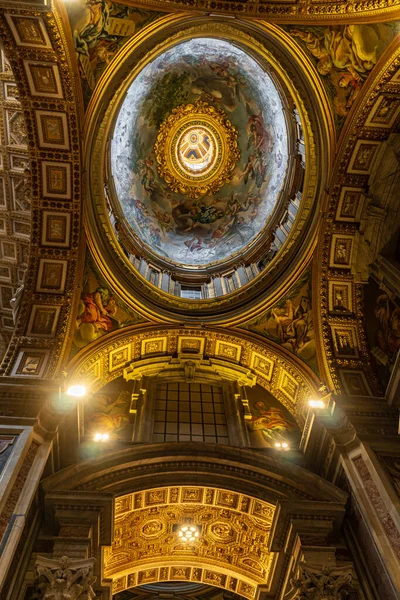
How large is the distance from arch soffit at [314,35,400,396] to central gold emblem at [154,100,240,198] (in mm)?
9179

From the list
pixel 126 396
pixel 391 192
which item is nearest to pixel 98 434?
pixel 126 396

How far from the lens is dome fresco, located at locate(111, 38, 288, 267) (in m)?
19.6

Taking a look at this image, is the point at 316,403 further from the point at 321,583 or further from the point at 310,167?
the point at 310,167

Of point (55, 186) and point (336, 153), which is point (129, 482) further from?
point (336, 153)

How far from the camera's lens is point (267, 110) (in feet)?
66.0

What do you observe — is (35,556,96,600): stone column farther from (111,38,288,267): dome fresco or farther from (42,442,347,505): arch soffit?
(111,38,288,267): dome fresco

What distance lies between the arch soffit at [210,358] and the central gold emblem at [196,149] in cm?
968

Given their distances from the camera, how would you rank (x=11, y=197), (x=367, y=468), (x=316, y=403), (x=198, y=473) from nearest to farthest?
(x=367, y=468) → (x=198, y=473) → (x=316, y=403) → (x=11, y=197)

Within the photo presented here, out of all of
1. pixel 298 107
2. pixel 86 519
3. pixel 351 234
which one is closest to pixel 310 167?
pixel 298 107

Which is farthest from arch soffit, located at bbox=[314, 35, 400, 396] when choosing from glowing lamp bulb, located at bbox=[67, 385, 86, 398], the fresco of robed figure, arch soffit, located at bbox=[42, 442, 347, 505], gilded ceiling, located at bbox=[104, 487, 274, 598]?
glowing lamp bulb, located at bbox=[67, 385, 86, 398]

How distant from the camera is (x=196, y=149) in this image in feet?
79.3

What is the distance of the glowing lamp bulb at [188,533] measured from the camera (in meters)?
11.7

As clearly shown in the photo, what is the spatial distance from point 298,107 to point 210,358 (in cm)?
798

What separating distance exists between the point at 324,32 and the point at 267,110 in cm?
719
